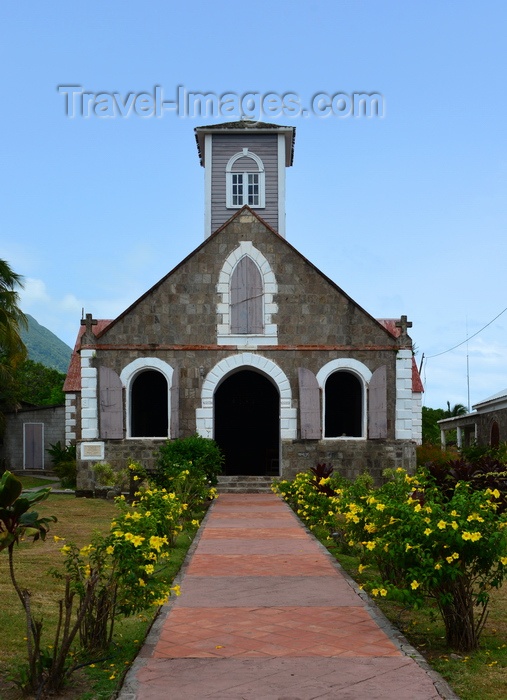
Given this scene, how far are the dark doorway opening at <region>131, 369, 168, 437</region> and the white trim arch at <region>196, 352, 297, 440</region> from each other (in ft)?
10.6

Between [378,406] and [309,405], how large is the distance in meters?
1.80

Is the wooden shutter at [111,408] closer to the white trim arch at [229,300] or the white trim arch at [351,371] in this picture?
the white trim arch at [229,300]

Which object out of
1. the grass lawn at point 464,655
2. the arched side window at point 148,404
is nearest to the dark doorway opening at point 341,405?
the arched side window at point 148,404

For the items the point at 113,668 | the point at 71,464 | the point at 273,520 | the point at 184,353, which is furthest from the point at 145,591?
the point at 71,464

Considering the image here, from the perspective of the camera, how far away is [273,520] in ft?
51.8

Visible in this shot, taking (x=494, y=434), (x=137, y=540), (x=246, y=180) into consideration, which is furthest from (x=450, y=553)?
(x=494, y=434)

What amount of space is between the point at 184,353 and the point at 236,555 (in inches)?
466

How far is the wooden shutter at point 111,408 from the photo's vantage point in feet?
74.3

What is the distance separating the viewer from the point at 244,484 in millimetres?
22594

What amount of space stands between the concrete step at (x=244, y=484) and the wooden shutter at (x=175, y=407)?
171cm

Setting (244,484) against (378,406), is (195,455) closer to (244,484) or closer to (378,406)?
(244,484)

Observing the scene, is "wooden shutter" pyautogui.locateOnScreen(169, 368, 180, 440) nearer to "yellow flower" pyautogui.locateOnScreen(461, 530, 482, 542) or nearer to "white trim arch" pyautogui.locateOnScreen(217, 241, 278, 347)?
"white trim arch" pyautogui.locateOnScreen(217, 241, 278, 347)

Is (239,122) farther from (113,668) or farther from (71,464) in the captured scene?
(113,668)

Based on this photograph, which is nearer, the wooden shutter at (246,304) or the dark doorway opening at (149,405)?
the wooden shutter at (246,304)
